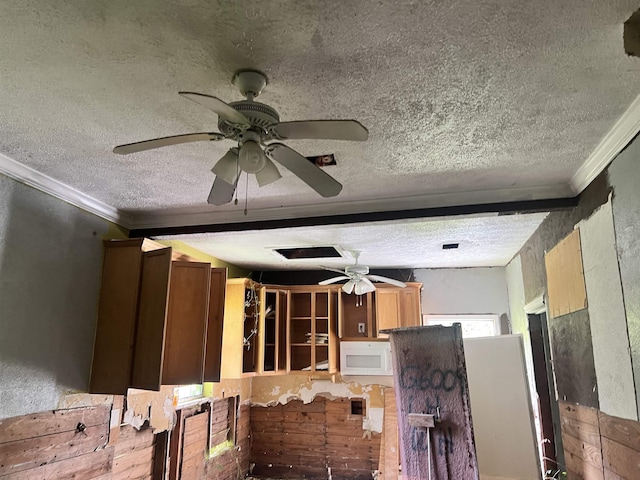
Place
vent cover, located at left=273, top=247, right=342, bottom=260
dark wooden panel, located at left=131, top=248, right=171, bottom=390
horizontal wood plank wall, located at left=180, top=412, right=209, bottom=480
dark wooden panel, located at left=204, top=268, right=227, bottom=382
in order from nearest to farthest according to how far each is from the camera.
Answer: dark wooden panel, located at left=131, top=248, right=171, bottom=390 → dark wooden panel, located at left=204, top=268, right=227, bottom=382 → horizontal wood plank wall, located at left=180, top=412, right=209, bottom=480 → vent cover, located at left=273, top=247, right=342, bottom=260

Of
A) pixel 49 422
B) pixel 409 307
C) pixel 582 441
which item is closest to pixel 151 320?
pixel 49 422

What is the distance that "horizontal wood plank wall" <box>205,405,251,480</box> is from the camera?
4910 millimetres

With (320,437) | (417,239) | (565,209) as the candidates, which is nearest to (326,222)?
(417,239)

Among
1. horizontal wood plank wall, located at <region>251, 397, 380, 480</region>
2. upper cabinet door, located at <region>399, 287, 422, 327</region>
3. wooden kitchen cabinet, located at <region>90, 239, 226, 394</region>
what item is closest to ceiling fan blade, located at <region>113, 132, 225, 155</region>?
wooden kitchen cabinet, located at <region>90, 239, 226, 394</region>

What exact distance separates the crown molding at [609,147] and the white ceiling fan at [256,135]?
51.1 inches

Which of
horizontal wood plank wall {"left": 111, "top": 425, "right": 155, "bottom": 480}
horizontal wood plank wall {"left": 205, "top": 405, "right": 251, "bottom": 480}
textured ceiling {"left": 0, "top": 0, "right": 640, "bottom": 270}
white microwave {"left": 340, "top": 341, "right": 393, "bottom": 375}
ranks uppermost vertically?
textured ceiling {"left": 0, "top": 0, "right": 640, "bottom": 270}

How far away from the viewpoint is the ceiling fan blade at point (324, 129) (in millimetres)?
1559

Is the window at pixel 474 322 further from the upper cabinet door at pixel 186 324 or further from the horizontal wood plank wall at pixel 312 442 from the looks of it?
the upper cabinet door at pixel 186 324

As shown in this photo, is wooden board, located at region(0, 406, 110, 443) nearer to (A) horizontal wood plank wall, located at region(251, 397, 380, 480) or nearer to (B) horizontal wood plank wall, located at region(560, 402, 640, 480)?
(A) horizontal wood plank wall, located at region(251, 397, 380, 480)

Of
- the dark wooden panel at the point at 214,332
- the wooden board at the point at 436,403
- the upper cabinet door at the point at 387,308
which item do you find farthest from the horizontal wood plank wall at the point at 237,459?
the wooden board at the point at 436,403

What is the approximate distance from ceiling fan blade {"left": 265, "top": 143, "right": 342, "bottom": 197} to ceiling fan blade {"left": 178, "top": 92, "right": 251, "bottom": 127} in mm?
196

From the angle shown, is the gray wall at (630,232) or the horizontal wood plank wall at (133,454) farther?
the horizontal wood plank wall at (133,454)

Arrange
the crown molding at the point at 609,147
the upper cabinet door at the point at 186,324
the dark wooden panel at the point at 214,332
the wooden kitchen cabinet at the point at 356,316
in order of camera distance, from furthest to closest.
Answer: the wooden kitchen cabinet at the point at 356,316, the dark wooden panel at the point at 214,332, the upper cabinet door at the point at 186,324, the crown molding at the point at 609,147

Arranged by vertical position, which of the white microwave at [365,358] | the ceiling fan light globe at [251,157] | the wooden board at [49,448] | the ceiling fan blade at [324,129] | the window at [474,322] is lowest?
the wooden board at [49,448]
